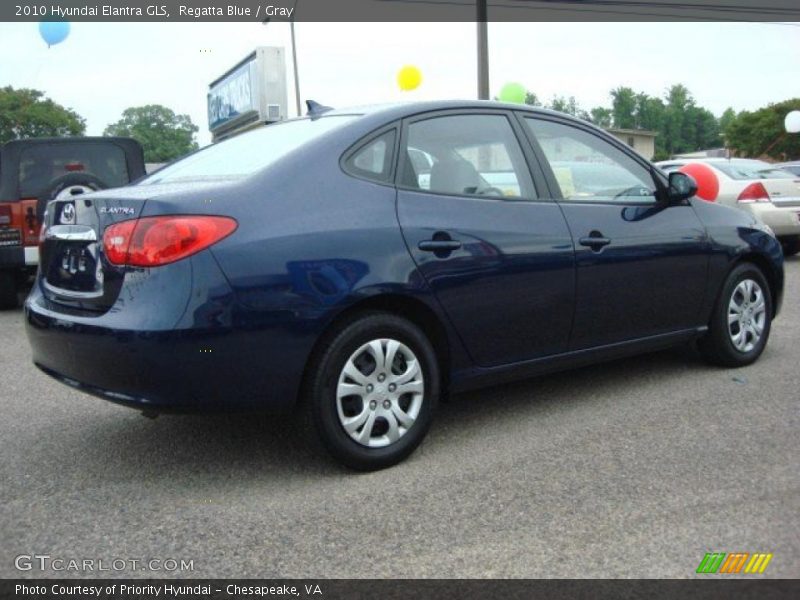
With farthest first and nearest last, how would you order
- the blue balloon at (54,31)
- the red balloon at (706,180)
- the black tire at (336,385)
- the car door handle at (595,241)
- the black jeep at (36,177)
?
the blue balloon at (54,31), the red balloon at (706,180), the black jeep at (36,177), the car door handle at (595,241), the black tire at (336,385)

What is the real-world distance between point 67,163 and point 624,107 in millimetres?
110572

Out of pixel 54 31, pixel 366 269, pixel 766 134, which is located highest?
pixel 766 134

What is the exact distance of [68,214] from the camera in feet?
11.4

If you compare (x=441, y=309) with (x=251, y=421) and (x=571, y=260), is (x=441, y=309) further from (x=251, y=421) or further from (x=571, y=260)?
(x=251, y=421)

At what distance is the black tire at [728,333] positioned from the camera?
4.88m

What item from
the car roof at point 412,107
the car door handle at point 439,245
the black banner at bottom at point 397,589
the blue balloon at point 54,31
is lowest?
the black banner at bottom at point 397,589

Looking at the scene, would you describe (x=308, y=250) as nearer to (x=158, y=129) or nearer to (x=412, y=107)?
(x=412, y=107)

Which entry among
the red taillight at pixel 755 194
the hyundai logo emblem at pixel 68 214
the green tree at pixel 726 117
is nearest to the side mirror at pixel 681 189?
the hyundai logo emblem at pixel 68 214

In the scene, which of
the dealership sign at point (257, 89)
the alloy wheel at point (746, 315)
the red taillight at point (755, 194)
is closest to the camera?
the alloy wheel at point (746, 315)

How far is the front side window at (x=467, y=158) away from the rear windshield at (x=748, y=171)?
795 cm

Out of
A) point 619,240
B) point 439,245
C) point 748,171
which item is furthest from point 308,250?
point 748,171

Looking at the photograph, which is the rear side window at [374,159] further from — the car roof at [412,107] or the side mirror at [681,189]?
the side mirror at [681,189]

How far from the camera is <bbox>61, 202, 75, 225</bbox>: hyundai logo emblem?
3423mm

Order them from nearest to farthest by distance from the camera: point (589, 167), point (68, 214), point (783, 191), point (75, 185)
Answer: point (68, 214)
point (589, 167)
point (75, 185)
point (783, 191)
